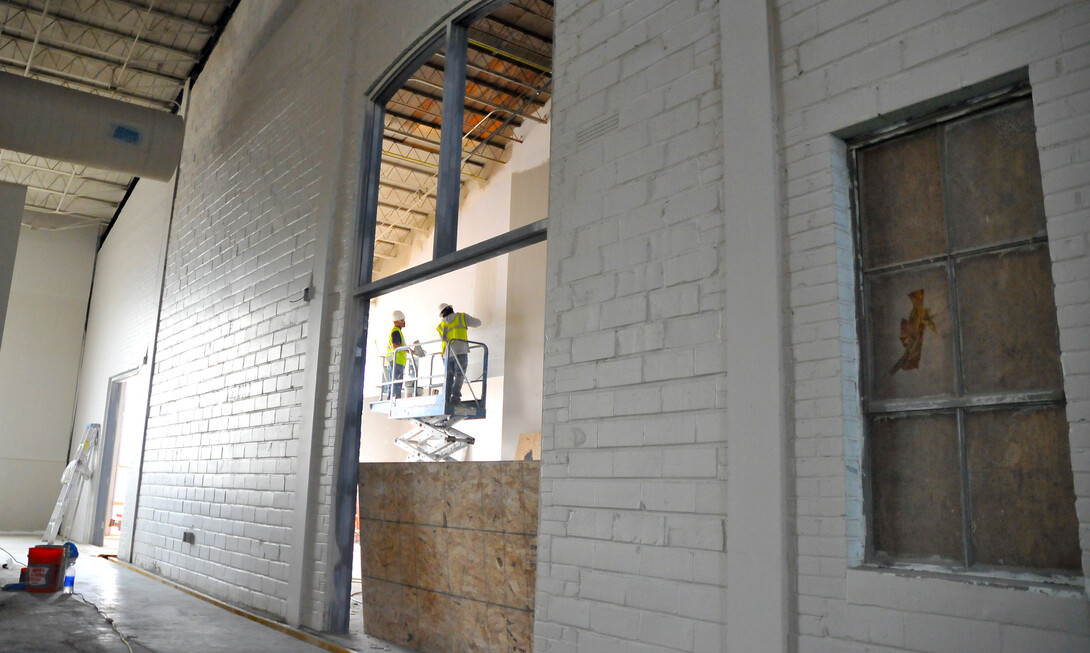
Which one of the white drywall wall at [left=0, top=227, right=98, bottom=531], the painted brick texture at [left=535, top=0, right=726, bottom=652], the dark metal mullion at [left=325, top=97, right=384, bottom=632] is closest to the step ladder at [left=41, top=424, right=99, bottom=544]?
the white drywall wall at [left=0, top=227, right=98, bottom=531]

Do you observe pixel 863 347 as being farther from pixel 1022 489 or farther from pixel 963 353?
pixel 1022 489

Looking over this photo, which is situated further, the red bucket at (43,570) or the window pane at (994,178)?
the red bucket at (43,570)

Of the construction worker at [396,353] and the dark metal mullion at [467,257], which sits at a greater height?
the construction worker at [396,353]

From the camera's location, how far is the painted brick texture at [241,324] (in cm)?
645

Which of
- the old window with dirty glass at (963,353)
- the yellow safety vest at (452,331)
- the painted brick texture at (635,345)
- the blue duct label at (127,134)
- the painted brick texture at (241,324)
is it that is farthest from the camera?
the yellow safety vest at (452,331)

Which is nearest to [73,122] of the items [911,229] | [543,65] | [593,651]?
[543,65]

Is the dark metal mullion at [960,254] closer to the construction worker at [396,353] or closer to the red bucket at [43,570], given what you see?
the red bucket at [43,570]

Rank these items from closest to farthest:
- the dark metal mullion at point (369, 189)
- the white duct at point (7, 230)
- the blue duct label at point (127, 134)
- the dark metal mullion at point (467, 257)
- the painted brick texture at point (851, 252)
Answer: the painted brick texture at point (851, 252) → the dark metal mullion at point (467, 257) → the dark metal mullion at point (369, 189) → the white duct at point (7, 230) → the blue duct label at point (127, 134)

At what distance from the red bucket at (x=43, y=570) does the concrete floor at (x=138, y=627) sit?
0.13 metres

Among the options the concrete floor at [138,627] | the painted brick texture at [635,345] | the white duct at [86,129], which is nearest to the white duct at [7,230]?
the white duct at [86,129]

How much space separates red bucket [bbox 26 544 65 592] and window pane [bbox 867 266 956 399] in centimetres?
679

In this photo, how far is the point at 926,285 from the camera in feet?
9.07

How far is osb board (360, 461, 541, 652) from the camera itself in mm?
4426

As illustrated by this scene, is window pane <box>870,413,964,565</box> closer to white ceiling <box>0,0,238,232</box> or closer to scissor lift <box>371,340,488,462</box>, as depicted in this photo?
scissor lift <box>371,340,488,462</box>
